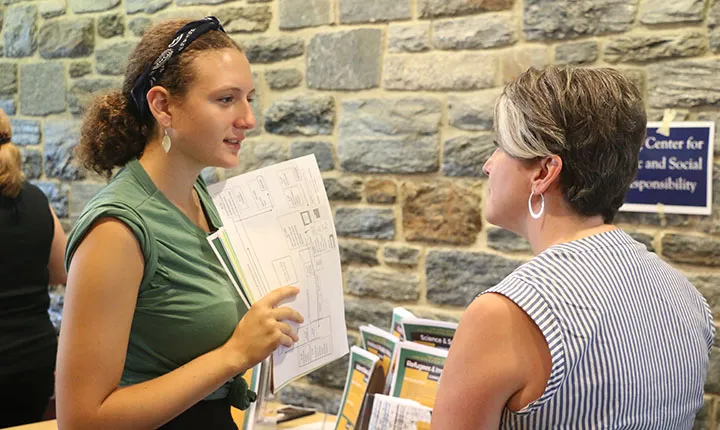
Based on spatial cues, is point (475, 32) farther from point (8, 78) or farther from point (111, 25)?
point (8, 78)

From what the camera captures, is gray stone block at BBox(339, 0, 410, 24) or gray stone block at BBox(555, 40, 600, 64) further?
gray stone block at BBox(339, 0, 410, 24)

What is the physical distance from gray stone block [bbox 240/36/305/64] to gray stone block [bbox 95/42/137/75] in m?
0.71

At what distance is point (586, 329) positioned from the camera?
1.13 metres

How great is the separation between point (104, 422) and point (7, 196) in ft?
5.29

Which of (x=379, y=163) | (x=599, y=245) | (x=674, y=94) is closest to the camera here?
(x=599, y=245)

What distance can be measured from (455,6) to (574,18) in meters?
0.46

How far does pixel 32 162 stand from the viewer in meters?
4.10

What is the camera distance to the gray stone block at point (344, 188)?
3.12 meters

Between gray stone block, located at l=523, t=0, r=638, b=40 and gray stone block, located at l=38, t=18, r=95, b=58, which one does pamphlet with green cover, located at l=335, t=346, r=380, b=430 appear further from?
gray stone block, located at l=38, t=18, r=95, b=58

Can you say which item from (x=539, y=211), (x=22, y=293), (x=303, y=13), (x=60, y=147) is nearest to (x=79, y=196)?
(x=60, y=147)

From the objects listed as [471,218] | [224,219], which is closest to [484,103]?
[471,218]

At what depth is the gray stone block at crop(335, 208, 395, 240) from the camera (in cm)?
306

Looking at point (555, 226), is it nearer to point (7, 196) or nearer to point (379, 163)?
point (379, 163)

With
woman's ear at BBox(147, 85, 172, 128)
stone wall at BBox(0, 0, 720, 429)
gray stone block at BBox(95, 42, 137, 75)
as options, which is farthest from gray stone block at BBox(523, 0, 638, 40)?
gray stone block at BBox(95, 42, 137, 75)
